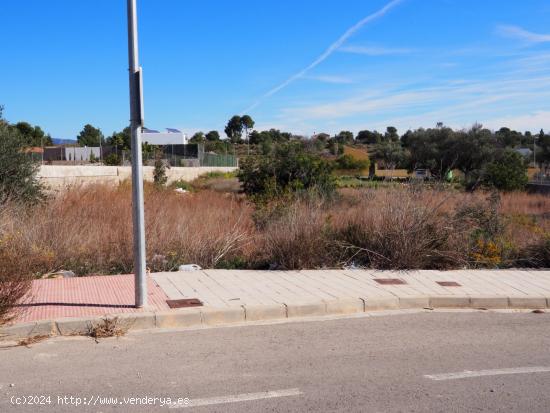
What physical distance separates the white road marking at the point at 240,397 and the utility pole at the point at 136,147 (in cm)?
277

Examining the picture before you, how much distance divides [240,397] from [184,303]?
293cm

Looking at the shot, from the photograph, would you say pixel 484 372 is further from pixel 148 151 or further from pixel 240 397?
pixel 148 151

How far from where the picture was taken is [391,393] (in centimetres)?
489

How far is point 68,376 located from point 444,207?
330 inches

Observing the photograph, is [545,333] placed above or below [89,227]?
below

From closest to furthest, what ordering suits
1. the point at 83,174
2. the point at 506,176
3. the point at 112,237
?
1. the point at 112,237
2. the point at 83,174
3. the point at 506,176

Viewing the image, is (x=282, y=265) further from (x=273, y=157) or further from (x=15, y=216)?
(x=273, y=157)

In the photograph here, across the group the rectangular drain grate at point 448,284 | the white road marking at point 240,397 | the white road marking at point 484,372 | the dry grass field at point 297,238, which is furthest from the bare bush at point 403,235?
the white road marking at point 240,397

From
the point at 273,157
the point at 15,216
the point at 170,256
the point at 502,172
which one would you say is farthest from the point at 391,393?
the point at 502,172

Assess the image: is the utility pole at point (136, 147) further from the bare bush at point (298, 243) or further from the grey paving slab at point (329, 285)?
the bare bush at point (298, 243)

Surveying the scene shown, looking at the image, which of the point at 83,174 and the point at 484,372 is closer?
the point at 484,372

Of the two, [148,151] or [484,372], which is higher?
[148,151]

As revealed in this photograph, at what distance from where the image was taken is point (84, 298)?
7.58 meters

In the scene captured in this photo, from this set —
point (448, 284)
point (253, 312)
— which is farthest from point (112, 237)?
point (448, 284)
